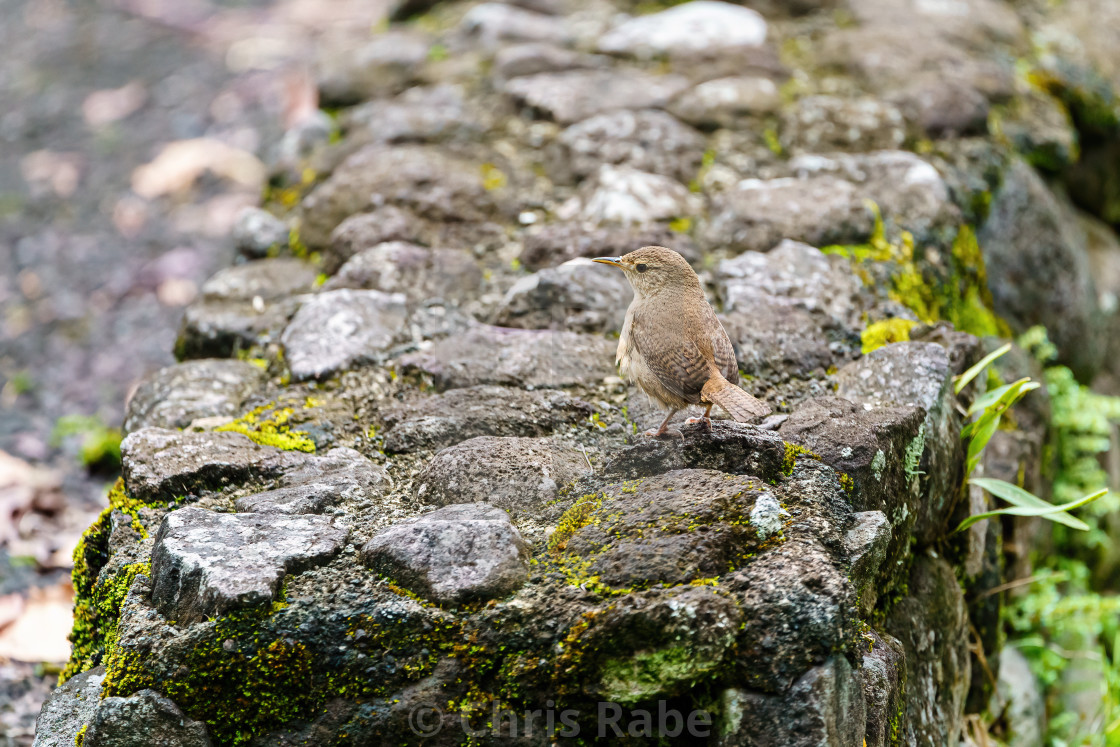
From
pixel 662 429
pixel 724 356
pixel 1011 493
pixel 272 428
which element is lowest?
pixel 1011 493

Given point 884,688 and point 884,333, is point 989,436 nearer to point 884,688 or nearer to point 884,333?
point 884,333

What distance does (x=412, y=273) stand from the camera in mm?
3480

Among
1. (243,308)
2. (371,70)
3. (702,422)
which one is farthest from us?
(371,70)

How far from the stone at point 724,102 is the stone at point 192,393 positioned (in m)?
2.30

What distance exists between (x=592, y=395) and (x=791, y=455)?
74 cm

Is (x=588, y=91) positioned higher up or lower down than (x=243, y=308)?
higher up

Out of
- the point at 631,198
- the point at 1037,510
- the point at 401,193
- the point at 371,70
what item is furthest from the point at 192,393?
the point at 1037,510

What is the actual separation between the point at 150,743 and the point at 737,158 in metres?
3.20

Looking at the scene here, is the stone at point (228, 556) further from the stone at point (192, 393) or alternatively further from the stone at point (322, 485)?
the stone at point (192, 393)

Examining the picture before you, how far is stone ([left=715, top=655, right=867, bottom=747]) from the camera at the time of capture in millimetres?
1860

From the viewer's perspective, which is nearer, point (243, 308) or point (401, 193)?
point (243, 308)

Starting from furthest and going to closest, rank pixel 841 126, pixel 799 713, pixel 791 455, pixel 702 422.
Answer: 1. pixel 841 126
2. pixel 702 422
3. pixel 791 455
4. pixel 799 713

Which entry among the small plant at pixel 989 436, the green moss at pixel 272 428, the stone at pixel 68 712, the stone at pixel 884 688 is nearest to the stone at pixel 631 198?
the small plant at pixel 989 436

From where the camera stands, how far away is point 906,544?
256cm
